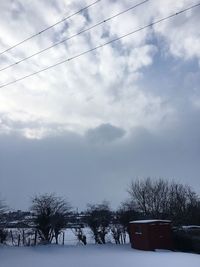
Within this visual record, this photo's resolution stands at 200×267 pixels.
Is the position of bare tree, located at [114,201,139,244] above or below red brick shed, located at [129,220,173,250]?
above

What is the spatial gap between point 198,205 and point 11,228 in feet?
111

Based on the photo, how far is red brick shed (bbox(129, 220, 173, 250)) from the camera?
35.2m

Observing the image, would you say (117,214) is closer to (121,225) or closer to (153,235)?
(121,225)

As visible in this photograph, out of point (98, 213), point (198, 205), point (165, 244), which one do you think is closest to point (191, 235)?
point (165, 244)

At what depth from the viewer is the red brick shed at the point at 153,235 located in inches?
1384

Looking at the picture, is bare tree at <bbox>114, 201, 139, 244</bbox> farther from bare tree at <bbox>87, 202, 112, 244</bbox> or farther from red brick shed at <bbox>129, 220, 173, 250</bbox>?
red brick shed at <bbox>129, 220, 173, 250</bbox>

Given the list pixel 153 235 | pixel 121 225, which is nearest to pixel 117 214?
pixel 121 225

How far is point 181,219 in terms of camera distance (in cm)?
5791

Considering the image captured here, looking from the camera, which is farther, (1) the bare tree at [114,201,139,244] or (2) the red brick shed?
(1) the bare tree at [114,201,139,244]

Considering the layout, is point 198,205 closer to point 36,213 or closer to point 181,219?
point 181,219

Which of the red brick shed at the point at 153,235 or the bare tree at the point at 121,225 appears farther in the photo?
the bare tree at the point at 121,225

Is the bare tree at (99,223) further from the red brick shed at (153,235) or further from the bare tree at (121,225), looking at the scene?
the red brick shed at (153,235)

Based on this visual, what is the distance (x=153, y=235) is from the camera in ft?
116

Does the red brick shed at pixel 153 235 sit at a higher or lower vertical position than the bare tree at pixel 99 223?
lower
